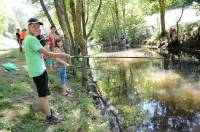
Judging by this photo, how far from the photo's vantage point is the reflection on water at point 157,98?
1145 cm

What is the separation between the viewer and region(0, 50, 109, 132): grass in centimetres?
816

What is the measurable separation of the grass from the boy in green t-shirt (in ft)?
1.81

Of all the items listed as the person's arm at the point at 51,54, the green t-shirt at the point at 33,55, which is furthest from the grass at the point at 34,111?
the person's arm at the point at 51,54

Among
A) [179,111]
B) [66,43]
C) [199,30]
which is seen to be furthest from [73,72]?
[199,30]

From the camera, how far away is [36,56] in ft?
25.6

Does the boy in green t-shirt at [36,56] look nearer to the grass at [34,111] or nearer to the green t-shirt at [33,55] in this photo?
the green t-shirt at [33,55]

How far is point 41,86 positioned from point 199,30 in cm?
2457

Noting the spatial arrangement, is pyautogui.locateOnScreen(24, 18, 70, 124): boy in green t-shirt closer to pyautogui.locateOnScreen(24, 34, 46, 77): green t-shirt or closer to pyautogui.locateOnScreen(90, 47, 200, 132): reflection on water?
pyautogui.locateOnScreen(24, 34, 46, 77): green t-shirt

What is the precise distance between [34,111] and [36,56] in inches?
78.2

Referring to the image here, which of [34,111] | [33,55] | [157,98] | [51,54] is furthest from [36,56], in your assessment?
[157,98]

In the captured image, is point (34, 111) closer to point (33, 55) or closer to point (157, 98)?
point (33, 55)

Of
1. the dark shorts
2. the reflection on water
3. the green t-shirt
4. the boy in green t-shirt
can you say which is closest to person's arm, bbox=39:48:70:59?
the boy in green t-shirt

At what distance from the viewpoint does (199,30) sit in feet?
99.4

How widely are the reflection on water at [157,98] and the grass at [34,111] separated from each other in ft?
4.99
